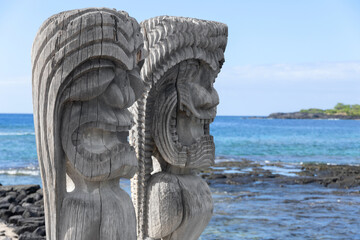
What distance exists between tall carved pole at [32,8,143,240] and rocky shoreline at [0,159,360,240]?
5.18 meters

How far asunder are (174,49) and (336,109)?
11099cm

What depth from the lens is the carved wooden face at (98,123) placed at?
10.5 feet

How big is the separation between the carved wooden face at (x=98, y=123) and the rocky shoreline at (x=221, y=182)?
5.31 meters

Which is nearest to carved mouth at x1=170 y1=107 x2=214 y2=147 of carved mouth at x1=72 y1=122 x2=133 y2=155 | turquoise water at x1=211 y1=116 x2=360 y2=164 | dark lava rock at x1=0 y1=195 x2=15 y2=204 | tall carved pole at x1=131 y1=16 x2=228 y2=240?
tall carved pole at x1=131 y1=16 x2=228 y2=240

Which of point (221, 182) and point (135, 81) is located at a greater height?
point (135, 81)

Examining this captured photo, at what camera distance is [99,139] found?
3.30m

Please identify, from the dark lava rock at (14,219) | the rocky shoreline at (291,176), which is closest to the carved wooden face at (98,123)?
the dark lava rock at (14,219)

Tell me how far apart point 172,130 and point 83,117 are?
4.19 feet

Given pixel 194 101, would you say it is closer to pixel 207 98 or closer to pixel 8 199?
pixel 207 98

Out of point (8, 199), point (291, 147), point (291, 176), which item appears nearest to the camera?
point (8, 199)

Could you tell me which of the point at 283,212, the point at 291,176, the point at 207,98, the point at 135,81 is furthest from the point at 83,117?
the point at 291,176

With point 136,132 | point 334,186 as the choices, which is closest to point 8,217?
point 136,132

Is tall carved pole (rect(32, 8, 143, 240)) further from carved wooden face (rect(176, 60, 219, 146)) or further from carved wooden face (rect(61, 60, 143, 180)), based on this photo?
carved wooden face (rect(176, 60, 219, 146))

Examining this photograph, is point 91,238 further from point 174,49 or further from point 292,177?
point 292,177
